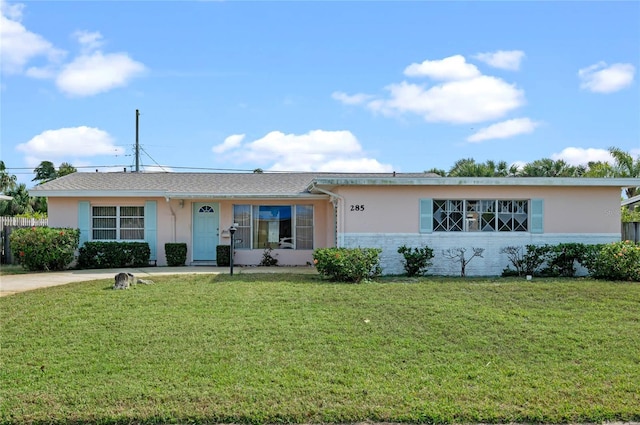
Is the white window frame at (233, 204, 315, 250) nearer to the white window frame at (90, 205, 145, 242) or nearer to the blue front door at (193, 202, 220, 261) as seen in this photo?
the blue front door at (193, 202, 220, 261)

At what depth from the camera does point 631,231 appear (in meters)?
17.2

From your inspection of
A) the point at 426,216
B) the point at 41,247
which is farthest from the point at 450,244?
the point at 41,247

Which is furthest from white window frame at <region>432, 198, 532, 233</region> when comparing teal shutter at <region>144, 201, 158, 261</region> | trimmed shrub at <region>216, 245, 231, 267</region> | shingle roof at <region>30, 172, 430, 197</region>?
teal shutter at <region>144, 201, 158, 261</region>

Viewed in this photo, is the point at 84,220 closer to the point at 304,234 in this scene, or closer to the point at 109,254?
the point at 109,254

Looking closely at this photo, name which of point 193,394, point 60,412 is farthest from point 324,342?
point 60,412

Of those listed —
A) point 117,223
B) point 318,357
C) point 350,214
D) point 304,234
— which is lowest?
point 318,357

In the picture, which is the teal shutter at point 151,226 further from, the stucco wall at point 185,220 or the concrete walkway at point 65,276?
the concrete walkway at point 65,276

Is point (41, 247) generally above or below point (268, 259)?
above

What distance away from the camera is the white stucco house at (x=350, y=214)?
14.0 m

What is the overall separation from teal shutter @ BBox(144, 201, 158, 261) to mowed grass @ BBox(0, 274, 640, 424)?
6.91 metres

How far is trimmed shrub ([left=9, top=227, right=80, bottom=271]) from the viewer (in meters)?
15.5

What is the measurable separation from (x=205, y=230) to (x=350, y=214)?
5.86 metres

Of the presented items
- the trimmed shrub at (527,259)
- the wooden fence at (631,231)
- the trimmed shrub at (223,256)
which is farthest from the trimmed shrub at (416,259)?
the wooden fence at (631,231)

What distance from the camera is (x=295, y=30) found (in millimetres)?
12398
